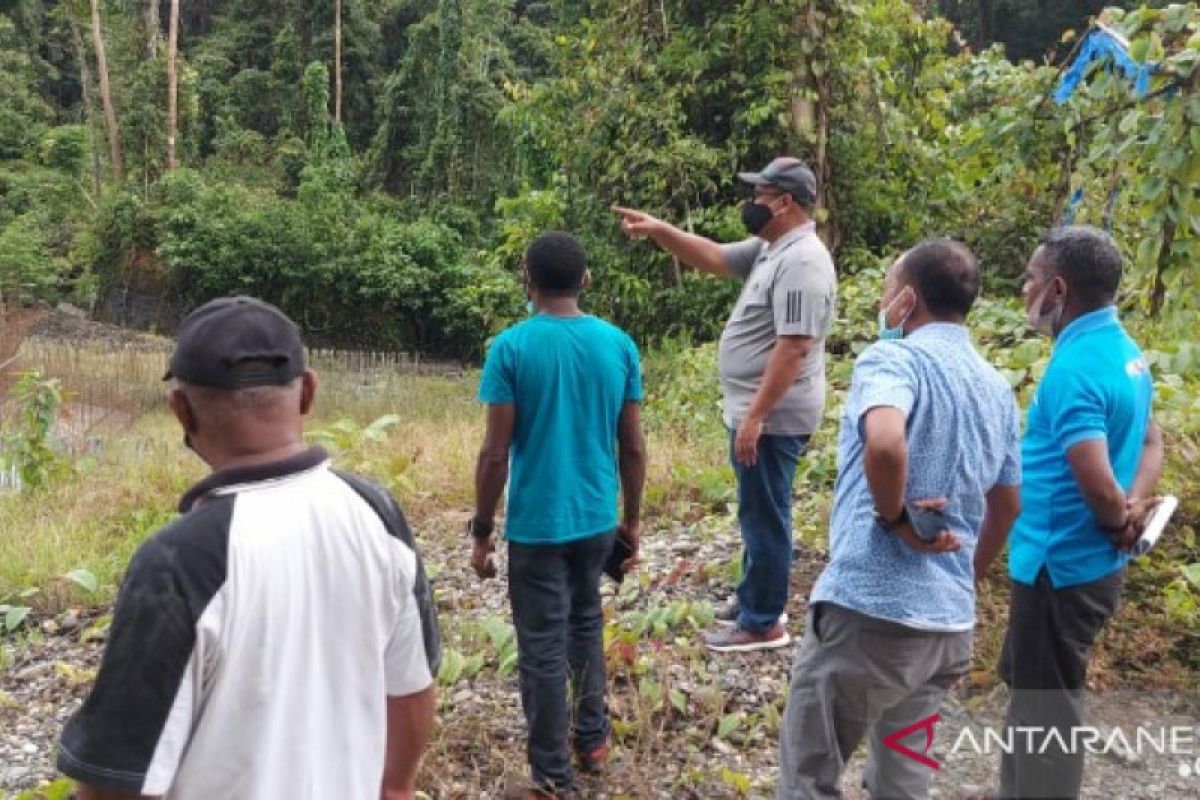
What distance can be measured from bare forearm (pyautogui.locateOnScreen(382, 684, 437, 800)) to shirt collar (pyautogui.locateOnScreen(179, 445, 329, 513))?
0.54m

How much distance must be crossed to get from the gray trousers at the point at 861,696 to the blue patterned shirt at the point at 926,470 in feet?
0.18

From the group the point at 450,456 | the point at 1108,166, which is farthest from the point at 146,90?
the point at 1108,166

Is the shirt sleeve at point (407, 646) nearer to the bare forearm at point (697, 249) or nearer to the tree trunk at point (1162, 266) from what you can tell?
the bare forearm at point (697, 249)

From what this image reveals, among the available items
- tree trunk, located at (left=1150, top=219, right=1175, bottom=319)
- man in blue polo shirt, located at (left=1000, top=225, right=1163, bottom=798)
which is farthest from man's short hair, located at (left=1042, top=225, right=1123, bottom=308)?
tree trunk, located at (left=1150, top=219, right=1175, bottom=319)

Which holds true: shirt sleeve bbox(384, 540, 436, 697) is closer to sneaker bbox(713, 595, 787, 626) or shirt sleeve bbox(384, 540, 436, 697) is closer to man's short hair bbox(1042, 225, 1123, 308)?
man's short hair bbox(1042, 225, 1123, 308)

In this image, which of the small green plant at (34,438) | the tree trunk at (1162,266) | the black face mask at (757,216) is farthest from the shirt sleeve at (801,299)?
the small green plant at (34,438)

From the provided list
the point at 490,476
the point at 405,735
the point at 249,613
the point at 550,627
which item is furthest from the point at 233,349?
the point at 550,627

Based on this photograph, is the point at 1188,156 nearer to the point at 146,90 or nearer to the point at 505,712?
the point at 505,712

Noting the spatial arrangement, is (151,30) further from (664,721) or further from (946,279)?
(946,279)

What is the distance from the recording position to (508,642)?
4.26 metres

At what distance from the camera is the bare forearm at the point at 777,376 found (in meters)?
3.78

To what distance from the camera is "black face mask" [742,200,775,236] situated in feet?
13.0

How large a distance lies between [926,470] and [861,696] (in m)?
0.55

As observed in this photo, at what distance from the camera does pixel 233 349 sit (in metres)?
1.69
